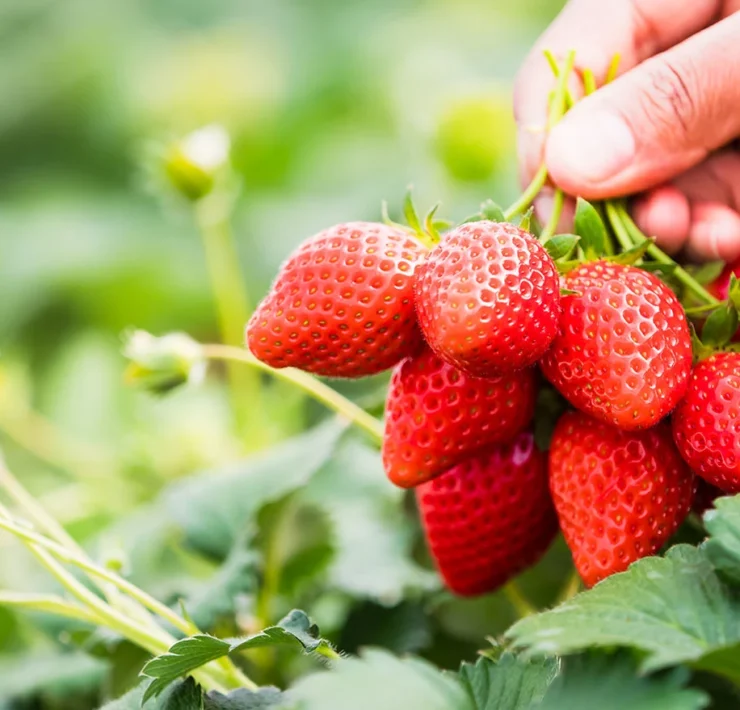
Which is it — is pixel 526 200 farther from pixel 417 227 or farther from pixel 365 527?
pixel 365 527

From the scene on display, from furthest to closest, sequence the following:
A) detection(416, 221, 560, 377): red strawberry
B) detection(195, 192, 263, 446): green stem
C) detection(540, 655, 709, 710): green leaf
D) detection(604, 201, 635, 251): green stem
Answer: detection(195, 192, 263, 446): green stem, detection(604, 201, 635, 251): green stem, detection(416, 221, 560, 377): red strawberry, detection(540, 655, 709, 710): green leaf

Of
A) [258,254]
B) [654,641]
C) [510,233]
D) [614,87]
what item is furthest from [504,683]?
[258,254]

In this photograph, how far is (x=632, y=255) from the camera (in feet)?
1.84

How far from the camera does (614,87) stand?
645 mm

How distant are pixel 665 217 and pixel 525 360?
221 millimetres

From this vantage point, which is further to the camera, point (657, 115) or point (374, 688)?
point (657, 115)

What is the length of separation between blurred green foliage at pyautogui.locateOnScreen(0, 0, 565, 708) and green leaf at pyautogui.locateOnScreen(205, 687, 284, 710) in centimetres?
10

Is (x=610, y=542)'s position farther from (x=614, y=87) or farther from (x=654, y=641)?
(x=614, y=87)

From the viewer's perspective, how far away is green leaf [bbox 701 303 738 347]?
21.4 inches

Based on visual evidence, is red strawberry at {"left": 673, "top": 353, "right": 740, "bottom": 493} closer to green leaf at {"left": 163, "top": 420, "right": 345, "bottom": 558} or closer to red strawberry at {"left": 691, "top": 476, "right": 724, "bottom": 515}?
red strawberry at {"left": 691, "top": 476, "right": 724, "bottom": 515}

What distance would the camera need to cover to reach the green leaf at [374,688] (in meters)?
0.38

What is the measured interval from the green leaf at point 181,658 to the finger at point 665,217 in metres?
0.37

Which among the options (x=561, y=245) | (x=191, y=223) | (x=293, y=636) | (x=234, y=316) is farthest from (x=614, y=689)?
(x=191, y=223)

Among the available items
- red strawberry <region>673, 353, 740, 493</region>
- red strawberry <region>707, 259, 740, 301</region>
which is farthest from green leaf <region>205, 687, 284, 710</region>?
red strawberry <region>707, 259, 740, 301</region>
